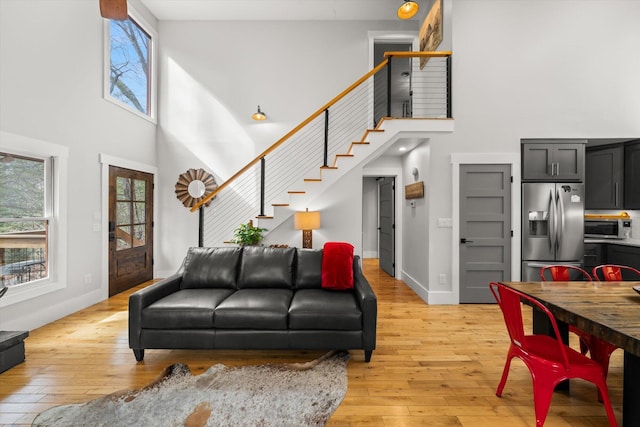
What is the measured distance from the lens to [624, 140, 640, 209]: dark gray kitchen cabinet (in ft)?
14.5

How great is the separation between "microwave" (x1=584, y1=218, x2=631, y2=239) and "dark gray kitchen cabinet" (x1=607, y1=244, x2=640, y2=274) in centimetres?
48

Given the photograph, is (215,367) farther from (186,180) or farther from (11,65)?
(186,180)

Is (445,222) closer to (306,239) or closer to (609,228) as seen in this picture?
(306,239)

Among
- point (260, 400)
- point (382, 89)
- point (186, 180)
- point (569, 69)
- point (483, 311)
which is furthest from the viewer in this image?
point (382, 89)

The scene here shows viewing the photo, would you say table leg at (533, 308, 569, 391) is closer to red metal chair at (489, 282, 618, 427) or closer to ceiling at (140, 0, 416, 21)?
red metal chair at (489, 282, 618, 427)

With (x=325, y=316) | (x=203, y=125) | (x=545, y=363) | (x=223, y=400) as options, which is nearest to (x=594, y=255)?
(x=545, y=363)

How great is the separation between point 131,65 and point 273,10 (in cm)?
267

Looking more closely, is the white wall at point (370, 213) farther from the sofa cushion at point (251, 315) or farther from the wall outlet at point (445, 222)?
the sofa cushion at point (251, 315)

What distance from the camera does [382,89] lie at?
799 cm

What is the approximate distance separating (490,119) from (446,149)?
2.42ft

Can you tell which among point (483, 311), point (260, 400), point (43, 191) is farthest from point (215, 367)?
point (483, 311)

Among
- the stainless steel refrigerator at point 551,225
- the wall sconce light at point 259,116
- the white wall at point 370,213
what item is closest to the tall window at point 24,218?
the wall sconce light at point 259,116

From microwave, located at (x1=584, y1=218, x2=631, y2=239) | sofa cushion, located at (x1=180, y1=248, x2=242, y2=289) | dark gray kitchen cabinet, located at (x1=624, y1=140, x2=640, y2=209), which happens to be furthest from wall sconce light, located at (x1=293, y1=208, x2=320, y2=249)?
dark gray kitchen cabinet, located at (x1=624, y1=140, x2=640, y2=209)

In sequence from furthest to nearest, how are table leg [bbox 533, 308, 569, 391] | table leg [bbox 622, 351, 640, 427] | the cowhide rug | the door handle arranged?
1. the door handle
2. table leg [bbox 533, 308, 569, 391]
3. the cowhide rug
4. table leg [bbox 622, 351, 640, 427]
